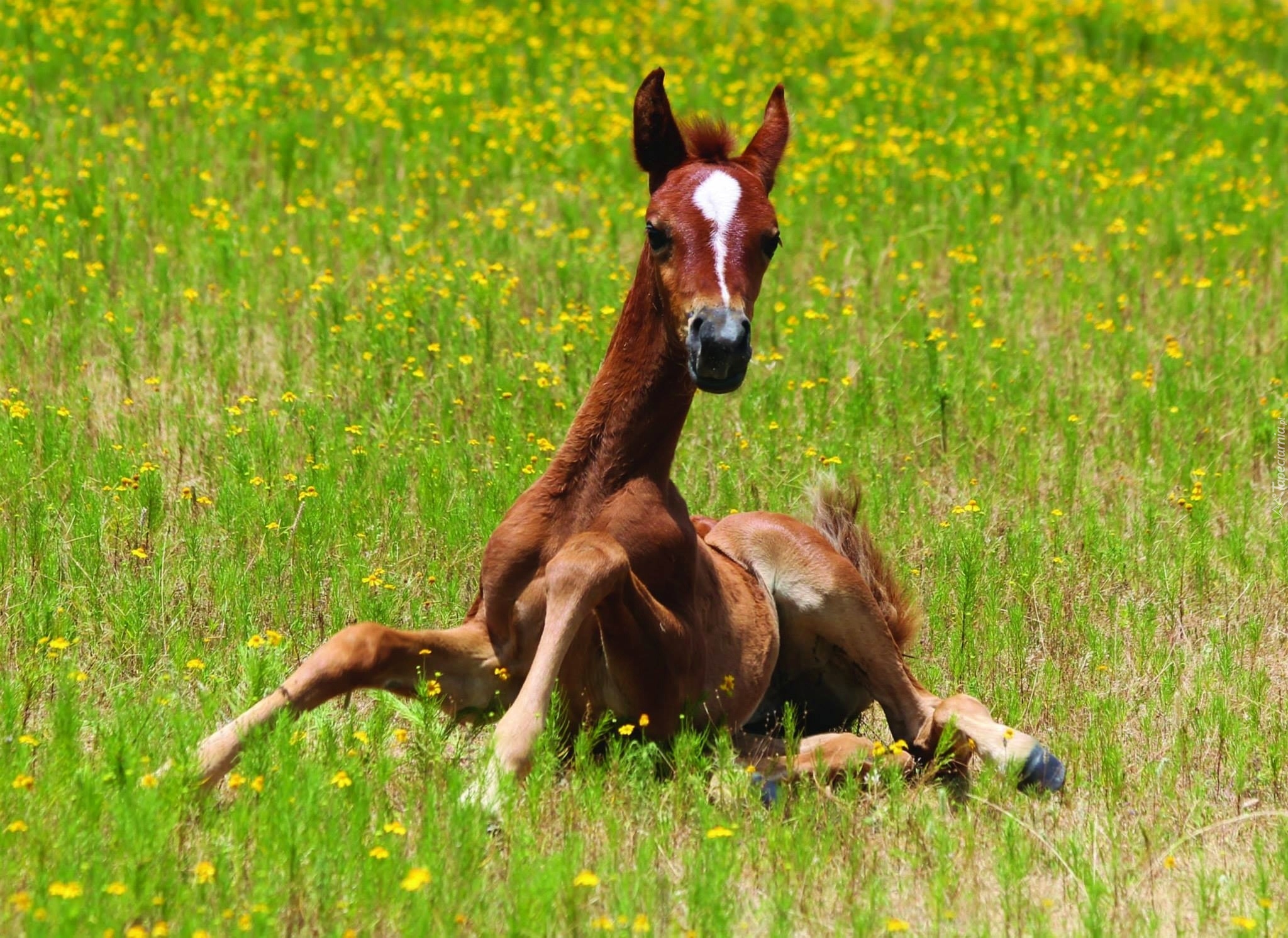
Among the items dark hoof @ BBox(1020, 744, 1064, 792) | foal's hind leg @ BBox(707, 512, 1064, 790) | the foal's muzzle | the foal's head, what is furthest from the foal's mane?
dark hoof @ BBox(1020, 744, 1064, 792)

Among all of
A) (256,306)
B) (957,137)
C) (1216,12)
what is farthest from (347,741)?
(1216,12)

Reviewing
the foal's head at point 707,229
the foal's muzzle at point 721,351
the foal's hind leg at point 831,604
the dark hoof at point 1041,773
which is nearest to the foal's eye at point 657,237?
the foal's head at point 707,229

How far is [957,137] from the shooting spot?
39.9 ft

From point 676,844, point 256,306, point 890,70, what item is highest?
point 890,70

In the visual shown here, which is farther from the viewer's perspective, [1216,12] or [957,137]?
[1216,12]

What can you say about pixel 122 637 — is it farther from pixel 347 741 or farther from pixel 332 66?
pixel 332 66

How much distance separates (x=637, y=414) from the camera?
4664mm

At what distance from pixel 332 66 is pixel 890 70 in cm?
474

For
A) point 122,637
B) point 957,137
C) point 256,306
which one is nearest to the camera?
point 122,637

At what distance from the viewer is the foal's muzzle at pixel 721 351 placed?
4.12 metres

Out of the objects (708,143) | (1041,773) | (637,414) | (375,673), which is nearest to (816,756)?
(1041,773)

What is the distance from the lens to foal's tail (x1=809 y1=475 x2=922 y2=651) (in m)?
5.66

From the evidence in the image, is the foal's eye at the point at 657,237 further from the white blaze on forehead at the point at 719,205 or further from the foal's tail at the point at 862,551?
the foal's tail at the point at 862,551

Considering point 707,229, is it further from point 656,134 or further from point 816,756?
point 816,756
